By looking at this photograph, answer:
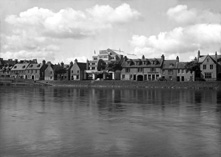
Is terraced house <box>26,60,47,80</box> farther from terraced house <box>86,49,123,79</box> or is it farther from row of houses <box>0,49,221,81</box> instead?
terraced house <box>86,49,123,79</box>

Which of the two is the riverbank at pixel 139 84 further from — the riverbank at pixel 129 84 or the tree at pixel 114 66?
the tree at pixel 114 66

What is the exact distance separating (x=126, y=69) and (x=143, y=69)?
23.8ft

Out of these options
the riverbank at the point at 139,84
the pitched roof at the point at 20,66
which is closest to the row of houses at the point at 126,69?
the pitched roof at the point at 20,66

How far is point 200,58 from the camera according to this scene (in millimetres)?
118312

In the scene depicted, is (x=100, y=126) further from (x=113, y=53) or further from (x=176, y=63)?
(x=113, y=53)

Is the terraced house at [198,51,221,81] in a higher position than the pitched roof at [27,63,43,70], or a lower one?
lower

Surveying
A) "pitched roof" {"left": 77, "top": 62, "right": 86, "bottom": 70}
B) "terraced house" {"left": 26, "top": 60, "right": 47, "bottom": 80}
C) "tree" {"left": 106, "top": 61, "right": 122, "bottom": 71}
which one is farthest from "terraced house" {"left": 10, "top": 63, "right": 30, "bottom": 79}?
"tree" {"left": 106, "top": 61, "right": 122, "bottom": 71}

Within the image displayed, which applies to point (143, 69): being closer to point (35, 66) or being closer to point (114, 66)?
point (114, 66)

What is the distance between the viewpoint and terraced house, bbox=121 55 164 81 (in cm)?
12556

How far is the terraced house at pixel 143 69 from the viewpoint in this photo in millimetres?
125562

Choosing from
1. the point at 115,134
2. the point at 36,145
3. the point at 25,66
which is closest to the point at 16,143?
the point at 36,145

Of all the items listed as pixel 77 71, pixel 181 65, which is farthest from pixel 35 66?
pixel 181 65

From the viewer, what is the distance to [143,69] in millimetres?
127875

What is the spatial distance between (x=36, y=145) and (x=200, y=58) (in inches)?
4341
